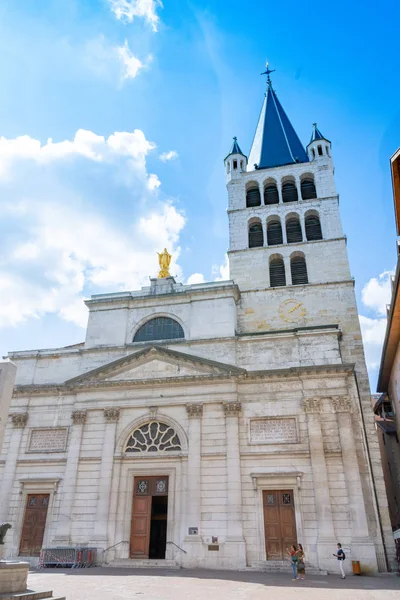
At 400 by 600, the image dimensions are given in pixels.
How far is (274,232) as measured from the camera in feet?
109

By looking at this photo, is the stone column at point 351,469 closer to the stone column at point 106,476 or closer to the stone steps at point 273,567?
the stone steps at point 273,567

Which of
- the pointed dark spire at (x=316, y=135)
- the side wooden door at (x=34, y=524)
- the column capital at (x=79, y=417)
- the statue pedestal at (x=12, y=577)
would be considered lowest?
the statue pedestal at (x=12, y=577)

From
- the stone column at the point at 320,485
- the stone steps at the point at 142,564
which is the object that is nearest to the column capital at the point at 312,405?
the stone column at the point at 320,485

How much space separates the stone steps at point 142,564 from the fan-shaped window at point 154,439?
4.94 m

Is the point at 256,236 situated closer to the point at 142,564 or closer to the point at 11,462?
the point at 11,462

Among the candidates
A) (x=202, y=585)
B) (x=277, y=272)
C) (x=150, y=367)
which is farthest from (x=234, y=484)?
(x=277, y=272)

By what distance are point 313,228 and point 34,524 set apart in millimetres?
25035

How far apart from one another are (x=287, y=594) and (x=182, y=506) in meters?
9.24

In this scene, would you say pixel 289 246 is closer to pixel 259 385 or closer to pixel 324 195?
pixel 324 195

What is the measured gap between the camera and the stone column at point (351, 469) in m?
19.8

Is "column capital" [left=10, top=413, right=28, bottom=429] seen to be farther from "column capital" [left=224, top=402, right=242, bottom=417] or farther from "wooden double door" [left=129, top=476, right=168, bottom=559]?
"column capital" [left=224, top=402, right=242, bottom=417]

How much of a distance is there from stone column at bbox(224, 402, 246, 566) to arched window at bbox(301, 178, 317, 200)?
1820 cm

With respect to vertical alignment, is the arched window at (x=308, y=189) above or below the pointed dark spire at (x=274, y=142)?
below

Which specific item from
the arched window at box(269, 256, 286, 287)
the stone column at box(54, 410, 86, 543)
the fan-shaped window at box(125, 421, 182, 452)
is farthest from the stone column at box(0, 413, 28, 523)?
the arched window at box(269, 256, 286, 287)
